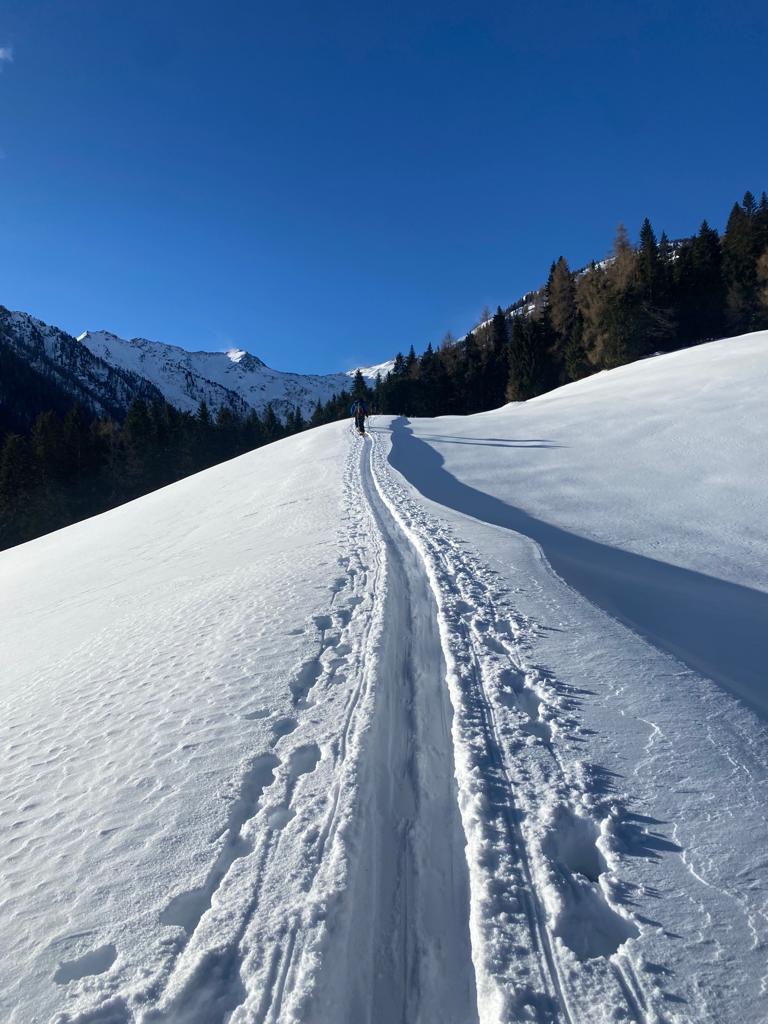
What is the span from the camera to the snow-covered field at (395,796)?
2363 millimetres

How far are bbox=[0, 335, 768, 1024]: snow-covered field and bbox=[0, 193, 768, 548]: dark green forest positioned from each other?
46582 mm

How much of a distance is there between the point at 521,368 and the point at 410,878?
192ft

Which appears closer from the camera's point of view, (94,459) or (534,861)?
(534,861)

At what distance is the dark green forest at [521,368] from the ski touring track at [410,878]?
50506mm

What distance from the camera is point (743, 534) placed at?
10758 mm

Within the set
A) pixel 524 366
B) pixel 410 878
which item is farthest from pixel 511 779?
pixel 524 366

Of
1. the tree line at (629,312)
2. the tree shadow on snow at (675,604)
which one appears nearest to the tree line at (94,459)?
the tree line at (629,312)

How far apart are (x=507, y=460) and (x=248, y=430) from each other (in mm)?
55294

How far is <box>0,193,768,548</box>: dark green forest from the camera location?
48188 mm

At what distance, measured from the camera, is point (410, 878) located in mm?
2961

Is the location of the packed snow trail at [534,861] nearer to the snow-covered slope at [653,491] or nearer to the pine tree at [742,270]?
the snow-covered slope at [653,491]

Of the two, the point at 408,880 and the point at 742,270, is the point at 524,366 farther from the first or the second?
the point at 408,880

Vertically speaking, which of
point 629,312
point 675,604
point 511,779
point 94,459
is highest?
point 629,312

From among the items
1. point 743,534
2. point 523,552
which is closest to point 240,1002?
point 523,552
